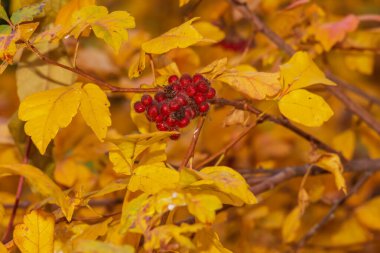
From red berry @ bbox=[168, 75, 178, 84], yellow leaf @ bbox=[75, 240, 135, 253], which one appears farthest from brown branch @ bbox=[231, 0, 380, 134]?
yellow leaf @ bbox=[75, 240, 135, 253]

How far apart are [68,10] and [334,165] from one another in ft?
1.40


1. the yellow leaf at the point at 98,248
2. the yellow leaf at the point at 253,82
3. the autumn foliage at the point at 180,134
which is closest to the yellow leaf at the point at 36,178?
the autumn foliage at the point at 180,134

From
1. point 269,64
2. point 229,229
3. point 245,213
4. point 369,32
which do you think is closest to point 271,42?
point 269,64

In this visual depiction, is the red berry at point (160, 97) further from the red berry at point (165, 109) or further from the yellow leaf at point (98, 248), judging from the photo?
the yellow leaf at point (98, 248)

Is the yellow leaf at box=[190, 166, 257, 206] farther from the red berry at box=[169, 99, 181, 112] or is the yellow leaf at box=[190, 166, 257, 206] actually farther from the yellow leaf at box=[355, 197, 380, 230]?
the yellow leaf at box=[355, 197, 380, 230]

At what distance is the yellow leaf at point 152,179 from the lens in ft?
2.60

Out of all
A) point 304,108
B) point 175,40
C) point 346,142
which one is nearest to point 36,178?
point 175,40

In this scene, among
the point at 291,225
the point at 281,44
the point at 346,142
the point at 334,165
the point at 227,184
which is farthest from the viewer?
the point at 346,142

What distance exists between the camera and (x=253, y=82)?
2.94 feet

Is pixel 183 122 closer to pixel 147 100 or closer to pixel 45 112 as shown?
pixel 147 100

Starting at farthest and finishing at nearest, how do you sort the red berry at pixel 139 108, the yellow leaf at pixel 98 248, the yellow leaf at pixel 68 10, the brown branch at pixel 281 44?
the brown branch at pixel 281 44, the yellow leaf at pixel 68 10, the red berry at pixel 139 108, the yellow leaf at pixel 98 248

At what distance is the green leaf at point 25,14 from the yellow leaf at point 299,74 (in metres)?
0.31

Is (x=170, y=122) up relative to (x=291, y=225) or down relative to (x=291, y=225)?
up

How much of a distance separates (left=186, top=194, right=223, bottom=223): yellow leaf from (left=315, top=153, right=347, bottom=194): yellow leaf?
0.90ft
